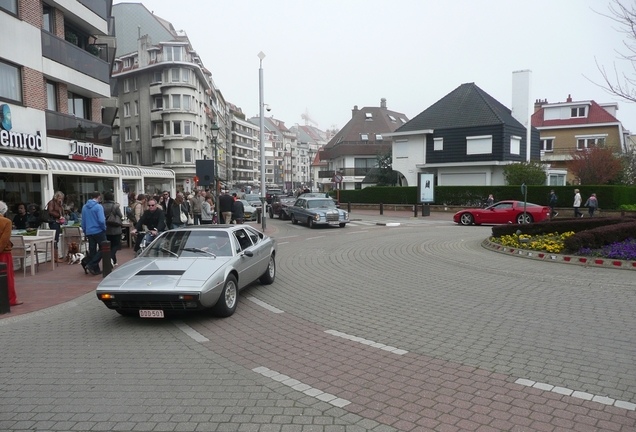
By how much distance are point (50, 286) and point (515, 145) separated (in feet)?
129

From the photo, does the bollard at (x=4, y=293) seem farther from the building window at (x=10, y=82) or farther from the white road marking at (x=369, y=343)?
the building window at (x=10, y=82)

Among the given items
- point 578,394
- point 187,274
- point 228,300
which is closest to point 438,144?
point 228,300

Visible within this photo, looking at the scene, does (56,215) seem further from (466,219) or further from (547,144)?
(547,144)

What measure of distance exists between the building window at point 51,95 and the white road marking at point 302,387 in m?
19.0

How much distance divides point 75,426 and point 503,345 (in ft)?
15.3

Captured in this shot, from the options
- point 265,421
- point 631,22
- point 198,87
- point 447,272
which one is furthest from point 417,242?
point 198,87

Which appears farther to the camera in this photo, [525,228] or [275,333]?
[525,228]

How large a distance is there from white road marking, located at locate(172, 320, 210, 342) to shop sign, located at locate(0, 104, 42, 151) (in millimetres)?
12637

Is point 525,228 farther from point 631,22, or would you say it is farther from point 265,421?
point 265,421

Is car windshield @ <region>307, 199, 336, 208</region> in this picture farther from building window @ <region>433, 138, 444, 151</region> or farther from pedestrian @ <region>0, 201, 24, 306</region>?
building window @ <region>433, 138, 444, 151</region>

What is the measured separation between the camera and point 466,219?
26344 millimetres

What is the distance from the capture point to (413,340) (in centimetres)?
594

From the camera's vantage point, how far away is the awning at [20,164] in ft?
44.4

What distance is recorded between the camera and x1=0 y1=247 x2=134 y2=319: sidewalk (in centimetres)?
827
